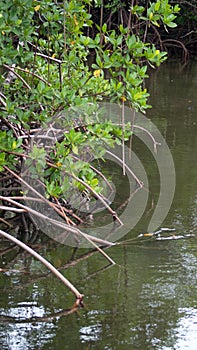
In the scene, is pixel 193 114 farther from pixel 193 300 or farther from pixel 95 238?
pixel 193 300

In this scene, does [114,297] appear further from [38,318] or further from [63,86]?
[63,86]

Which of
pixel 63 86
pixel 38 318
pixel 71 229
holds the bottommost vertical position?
pixel 38 318

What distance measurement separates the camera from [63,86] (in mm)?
4844

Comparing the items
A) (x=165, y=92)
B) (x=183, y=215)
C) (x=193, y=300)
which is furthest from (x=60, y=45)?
(x=165, y=92)

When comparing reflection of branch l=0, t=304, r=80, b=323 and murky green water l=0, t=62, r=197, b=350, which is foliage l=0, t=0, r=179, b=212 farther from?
reflection of branch l=0, t=304, r=80, b=323

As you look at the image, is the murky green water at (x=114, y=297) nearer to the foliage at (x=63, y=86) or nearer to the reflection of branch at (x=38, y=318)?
the reflection of branch at (x=38, y=318)

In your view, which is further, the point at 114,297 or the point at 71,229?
the point at 71,229

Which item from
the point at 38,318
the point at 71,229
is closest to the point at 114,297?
the point at 38,318

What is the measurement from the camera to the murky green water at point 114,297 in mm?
3387

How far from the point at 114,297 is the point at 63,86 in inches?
59.5

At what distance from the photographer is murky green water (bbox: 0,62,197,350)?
3387 millimetres

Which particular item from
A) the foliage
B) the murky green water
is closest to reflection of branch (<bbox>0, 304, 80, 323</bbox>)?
the murky green water

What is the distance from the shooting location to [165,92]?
10.6 m

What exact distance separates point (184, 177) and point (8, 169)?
1.84 meters
